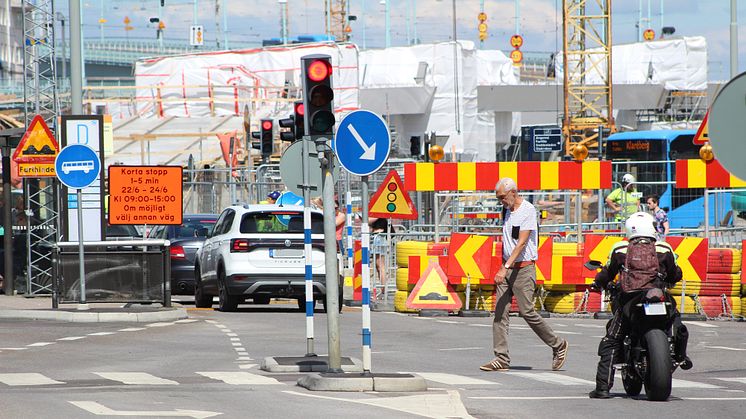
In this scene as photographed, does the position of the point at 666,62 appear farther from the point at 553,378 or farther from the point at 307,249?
the point at 553,378

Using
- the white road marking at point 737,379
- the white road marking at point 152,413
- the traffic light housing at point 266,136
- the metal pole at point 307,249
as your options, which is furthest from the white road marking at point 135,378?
the traffic light housing at point 266,136

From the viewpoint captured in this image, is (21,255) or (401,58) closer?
(21,255)

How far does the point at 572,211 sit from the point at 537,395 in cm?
2081

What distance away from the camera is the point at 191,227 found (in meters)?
28.0

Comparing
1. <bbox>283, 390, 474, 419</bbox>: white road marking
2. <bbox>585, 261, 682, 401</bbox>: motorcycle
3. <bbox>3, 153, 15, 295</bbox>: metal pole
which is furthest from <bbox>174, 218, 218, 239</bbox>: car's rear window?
<bbox>585, 261, 682, 401</bbox>: motorcycle

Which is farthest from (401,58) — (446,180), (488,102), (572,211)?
(446,180)

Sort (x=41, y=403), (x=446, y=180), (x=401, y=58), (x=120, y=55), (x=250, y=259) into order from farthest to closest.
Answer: (x=120, y=55) → (x=401, y=58) → (x=446, y=180) → (x=250, y=259) → (x=41, y=403)

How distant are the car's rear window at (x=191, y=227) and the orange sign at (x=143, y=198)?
5.86 ft

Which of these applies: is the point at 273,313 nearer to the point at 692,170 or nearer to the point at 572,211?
the point at 692,170

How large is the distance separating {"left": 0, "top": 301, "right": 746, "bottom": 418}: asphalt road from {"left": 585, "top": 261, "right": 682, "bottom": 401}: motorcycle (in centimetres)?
20

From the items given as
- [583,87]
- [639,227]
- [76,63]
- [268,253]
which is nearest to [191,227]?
[76,63]

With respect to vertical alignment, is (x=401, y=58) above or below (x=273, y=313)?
above

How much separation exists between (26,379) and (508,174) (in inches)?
534

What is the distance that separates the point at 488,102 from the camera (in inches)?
3647
